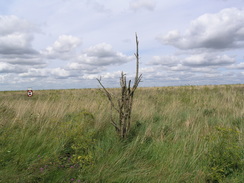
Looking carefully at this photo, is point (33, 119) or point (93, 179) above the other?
point (33, 119)

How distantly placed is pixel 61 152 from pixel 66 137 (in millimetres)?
407

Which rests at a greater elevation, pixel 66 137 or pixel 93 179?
pixel 66 137

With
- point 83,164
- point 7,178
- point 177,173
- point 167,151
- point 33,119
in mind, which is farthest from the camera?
point 33,119

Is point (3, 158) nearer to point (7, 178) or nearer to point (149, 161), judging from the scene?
point (7, 178)

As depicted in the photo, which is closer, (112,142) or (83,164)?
(83,164)

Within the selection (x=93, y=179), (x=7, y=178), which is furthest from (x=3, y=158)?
(x=93, y=179)

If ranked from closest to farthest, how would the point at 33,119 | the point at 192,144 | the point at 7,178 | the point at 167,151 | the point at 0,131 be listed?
the point at 7,178
the point at 167,151
the point at 192,144
the point at 0,131
the point at 33,119

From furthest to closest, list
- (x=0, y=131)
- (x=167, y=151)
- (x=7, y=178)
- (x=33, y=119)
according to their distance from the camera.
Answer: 1. (x=33, y=119)
2. (x=0, y=131)
3. (x=167, y=151)
4. (x=7, y=178)

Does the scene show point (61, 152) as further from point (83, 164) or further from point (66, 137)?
point (83, 164)

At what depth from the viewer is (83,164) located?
295 centimetres

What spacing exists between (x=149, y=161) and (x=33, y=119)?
3.81 meters

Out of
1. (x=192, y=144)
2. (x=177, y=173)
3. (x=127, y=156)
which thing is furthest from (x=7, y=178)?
(x=192, y=144)

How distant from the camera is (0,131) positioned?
4.25m

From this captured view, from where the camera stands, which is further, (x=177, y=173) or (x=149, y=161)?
(x=149, y=161)
